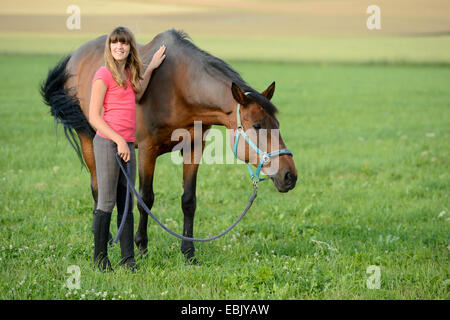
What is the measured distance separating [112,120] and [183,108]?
3.09 ft

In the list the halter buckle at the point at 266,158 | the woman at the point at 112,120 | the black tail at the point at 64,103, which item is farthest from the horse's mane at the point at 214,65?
the black tail at the point at 64,103

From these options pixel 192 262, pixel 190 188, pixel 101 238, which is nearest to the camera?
pixel 101 238

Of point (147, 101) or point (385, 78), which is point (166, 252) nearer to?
point (147, 101)

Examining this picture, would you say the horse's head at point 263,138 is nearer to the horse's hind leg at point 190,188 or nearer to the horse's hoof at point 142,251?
the horse's hind leg at point 190,188

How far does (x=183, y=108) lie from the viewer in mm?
4910

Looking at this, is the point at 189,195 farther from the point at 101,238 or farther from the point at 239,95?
the point at 239,95

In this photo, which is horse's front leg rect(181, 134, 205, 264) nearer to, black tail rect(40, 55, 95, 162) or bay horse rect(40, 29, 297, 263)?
bay horse rect(40, 29, 297, 263)

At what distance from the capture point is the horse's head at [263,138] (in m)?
4.13

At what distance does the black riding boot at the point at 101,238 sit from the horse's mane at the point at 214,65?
170 centimetres

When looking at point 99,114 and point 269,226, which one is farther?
point 269,226

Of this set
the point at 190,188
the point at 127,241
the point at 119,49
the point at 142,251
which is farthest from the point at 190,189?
the point at 119,49

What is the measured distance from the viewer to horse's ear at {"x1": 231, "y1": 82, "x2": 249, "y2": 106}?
416cm

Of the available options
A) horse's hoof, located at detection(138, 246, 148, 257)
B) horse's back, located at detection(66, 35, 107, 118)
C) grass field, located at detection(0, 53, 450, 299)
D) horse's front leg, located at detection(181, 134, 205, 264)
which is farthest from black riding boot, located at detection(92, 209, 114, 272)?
horse's back, located at detection(66, 35, 107, 118)
